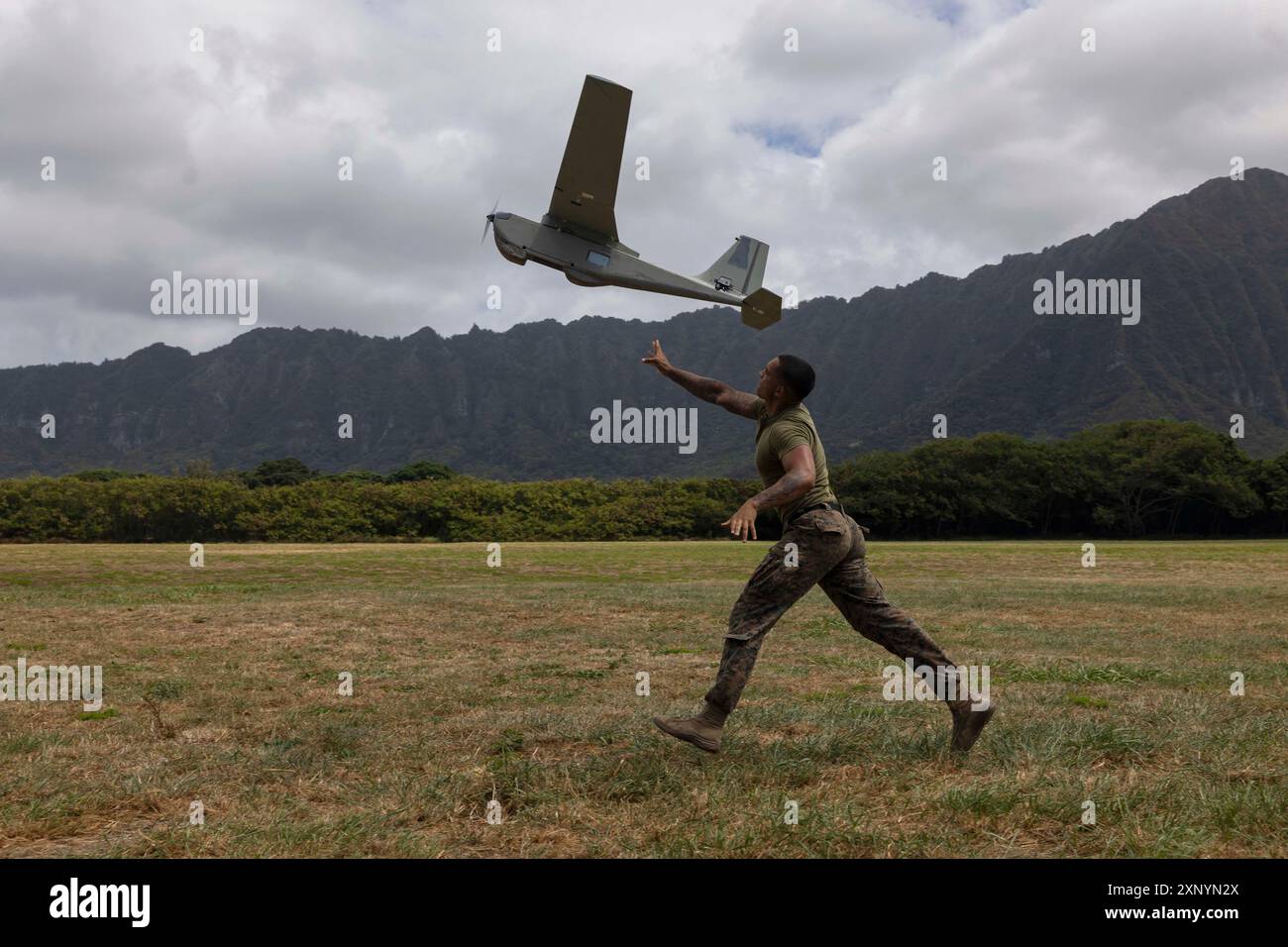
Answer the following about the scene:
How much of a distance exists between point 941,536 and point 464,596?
5806 cm

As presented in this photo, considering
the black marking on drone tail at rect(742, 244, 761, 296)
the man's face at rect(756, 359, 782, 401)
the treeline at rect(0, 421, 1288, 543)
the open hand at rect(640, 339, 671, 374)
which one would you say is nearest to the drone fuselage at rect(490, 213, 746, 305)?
the open hand at rect(640, 339, 671, 374)

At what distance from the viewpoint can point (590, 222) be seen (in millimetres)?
10859

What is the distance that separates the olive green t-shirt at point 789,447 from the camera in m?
5.36

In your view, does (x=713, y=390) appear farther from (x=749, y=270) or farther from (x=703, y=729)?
(x=749, y=270)

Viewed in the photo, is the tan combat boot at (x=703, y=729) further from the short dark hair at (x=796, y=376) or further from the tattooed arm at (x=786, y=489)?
the short dark hair at (x=796, y=376)

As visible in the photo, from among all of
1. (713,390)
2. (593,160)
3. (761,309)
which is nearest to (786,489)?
(713,390)

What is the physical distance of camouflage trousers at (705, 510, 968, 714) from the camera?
5316 millimetres

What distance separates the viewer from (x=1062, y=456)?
77625 millimetres

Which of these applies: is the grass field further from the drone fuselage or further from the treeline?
the treeline

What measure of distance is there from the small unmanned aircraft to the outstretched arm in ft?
14.0

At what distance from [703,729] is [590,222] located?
7.20m

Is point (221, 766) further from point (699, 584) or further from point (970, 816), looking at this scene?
point (699, 584)

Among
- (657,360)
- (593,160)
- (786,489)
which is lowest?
(786,489)

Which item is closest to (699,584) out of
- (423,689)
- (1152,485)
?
(423,689)
